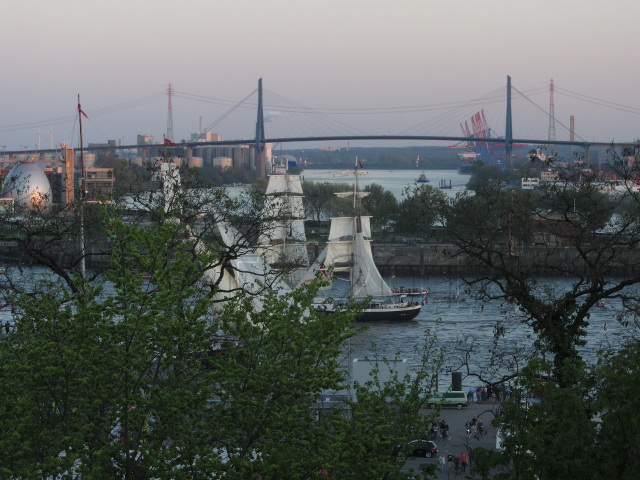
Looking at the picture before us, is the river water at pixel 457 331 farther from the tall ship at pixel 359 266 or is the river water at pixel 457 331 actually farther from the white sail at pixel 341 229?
the white sail at pixel 341 229

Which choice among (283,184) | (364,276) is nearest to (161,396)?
(364,276)

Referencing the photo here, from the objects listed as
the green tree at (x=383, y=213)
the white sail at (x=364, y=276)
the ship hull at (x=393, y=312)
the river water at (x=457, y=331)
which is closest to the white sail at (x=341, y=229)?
the white sail at (x=364, y=276)

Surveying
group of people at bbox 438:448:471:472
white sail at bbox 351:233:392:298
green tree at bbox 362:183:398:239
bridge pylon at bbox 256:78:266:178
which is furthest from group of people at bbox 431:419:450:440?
bridge pylon at bbox 256:78:266:178

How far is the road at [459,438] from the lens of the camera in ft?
16.9

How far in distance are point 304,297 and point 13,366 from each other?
2.72 feet

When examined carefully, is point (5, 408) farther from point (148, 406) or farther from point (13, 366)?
point (148, 406)

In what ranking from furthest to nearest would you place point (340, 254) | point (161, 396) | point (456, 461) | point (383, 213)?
point (383, 213) < point (340, 254) < point (456, 461) < point (161, 396)

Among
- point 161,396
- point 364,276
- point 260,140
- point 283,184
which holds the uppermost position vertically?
point 260,140

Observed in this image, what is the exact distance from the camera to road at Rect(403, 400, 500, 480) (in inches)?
202

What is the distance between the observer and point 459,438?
591 centimetres

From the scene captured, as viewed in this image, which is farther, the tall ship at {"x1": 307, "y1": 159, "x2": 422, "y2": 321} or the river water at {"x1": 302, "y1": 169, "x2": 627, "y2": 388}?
the tall ship at {"x1": 307, "y1": 159, "x2": 422, "y2": 321}

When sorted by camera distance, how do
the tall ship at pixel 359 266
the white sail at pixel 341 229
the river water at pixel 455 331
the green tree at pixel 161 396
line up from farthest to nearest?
the white sail at pixel 341 229 < the tall ship at pixel 359 266 < the river water at pixel 455 331 < the green tree at pixel 161 396

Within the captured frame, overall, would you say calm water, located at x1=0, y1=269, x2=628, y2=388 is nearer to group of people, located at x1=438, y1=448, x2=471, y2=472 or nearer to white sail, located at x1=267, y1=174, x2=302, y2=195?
group of people, located at x1=438, y1=448, x2=471, y2=472

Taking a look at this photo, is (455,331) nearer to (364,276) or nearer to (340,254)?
(364,276)
